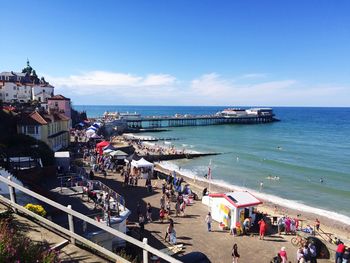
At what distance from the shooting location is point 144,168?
2925cm

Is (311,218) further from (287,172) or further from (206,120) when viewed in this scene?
(206,120)

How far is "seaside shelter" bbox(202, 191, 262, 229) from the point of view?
17.5 m

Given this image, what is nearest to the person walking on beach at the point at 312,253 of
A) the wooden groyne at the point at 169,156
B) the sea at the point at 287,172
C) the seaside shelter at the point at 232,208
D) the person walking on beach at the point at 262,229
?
the person walking on beach at the point at 262,229

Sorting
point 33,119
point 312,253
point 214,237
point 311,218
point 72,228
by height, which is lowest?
point 311,218

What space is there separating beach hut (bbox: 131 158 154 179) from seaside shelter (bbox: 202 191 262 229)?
35.8ft

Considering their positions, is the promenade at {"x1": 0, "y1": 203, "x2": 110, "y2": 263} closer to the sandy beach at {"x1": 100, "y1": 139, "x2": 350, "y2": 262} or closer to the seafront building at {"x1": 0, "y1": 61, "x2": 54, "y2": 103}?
the sandy beach at {"x1": 100, "y1": 139, "x2": 350, "y2": 262}

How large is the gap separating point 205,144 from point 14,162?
4786 centimetres

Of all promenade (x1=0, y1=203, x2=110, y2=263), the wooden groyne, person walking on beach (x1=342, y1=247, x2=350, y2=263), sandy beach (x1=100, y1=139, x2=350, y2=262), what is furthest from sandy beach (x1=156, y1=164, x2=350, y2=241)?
promenade (x1=0, y1=203, x2=110, y2=263)

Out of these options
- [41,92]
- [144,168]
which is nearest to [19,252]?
[144,168]

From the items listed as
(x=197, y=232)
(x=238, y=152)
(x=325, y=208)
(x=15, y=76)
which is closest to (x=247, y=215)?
(x=197, y=232)

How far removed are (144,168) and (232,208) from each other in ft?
43.2

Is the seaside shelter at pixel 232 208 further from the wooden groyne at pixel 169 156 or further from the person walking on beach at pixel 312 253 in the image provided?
the wooden groyne at pixel 169 156

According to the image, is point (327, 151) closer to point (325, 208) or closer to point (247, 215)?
point (325, 208)

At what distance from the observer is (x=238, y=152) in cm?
5362
